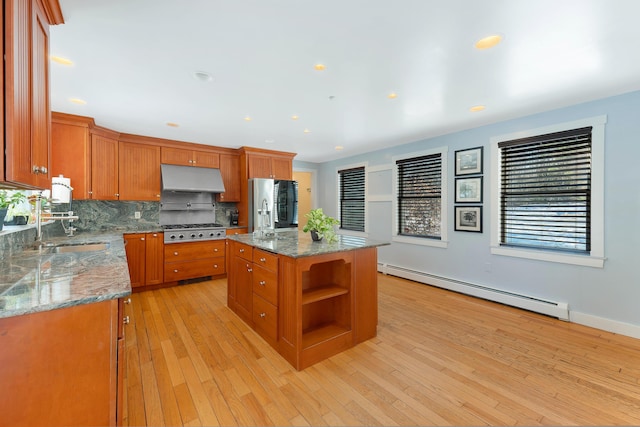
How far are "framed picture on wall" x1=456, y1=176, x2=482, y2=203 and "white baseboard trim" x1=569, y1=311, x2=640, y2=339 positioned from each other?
5.32 ft

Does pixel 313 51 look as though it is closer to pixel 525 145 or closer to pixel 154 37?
pixel 154 37

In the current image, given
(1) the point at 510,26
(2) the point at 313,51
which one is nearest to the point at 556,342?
(1) the point at 510,26

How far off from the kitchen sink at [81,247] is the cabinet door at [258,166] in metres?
2.60

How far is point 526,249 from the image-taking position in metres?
3.23

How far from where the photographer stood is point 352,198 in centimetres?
581

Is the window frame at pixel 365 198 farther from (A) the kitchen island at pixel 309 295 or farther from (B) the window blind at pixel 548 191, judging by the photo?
(A) the kitchen island at pixel 309 295

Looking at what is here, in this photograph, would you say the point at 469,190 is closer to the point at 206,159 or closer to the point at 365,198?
the point at 365,198

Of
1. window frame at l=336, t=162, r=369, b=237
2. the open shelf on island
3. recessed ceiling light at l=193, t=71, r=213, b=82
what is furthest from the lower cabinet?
window frame at l=336, t=162, r=369, b=237

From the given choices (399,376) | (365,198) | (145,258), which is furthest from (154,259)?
(365,198)

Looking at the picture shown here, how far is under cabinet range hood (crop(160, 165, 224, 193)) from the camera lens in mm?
4219

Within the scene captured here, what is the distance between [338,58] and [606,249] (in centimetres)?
329

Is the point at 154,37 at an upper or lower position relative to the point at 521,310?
upper

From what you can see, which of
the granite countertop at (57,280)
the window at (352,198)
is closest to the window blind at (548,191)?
the window at (352,198)

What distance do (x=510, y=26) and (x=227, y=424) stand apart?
2.97 m
